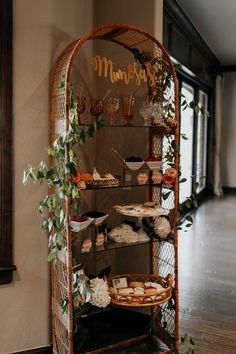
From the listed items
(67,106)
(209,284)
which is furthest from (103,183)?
(209,284)

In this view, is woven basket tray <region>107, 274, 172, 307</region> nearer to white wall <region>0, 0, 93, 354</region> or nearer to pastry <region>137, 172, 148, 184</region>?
white wall <region>0, 0, 93, 354</region>

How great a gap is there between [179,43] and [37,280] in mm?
3871

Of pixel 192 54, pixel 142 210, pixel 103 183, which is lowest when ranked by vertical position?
pixel 142 210

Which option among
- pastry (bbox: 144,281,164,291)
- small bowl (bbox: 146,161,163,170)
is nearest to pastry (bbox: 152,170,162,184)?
small bowl (bbox: 146,161,163,170)

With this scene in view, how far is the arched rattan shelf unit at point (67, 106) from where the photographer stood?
6.64 ft

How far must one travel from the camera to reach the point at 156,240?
2.41 meters

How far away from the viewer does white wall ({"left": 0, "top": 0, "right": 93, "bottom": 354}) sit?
2.21 meters

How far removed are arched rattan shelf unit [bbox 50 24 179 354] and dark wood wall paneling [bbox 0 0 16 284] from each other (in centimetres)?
25

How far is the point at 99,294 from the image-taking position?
7.04ft

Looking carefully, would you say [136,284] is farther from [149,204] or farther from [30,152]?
[30,152]

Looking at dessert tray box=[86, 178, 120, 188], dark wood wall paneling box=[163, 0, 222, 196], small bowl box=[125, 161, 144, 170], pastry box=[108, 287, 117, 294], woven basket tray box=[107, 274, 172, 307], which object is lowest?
woven basket tray box=[107, 274, 172, 307]

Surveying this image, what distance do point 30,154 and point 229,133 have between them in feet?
25.6

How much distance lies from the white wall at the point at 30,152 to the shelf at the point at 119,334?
293mm

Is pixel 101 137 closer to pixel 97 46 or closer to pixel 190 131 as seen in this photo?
pixel 97 46
